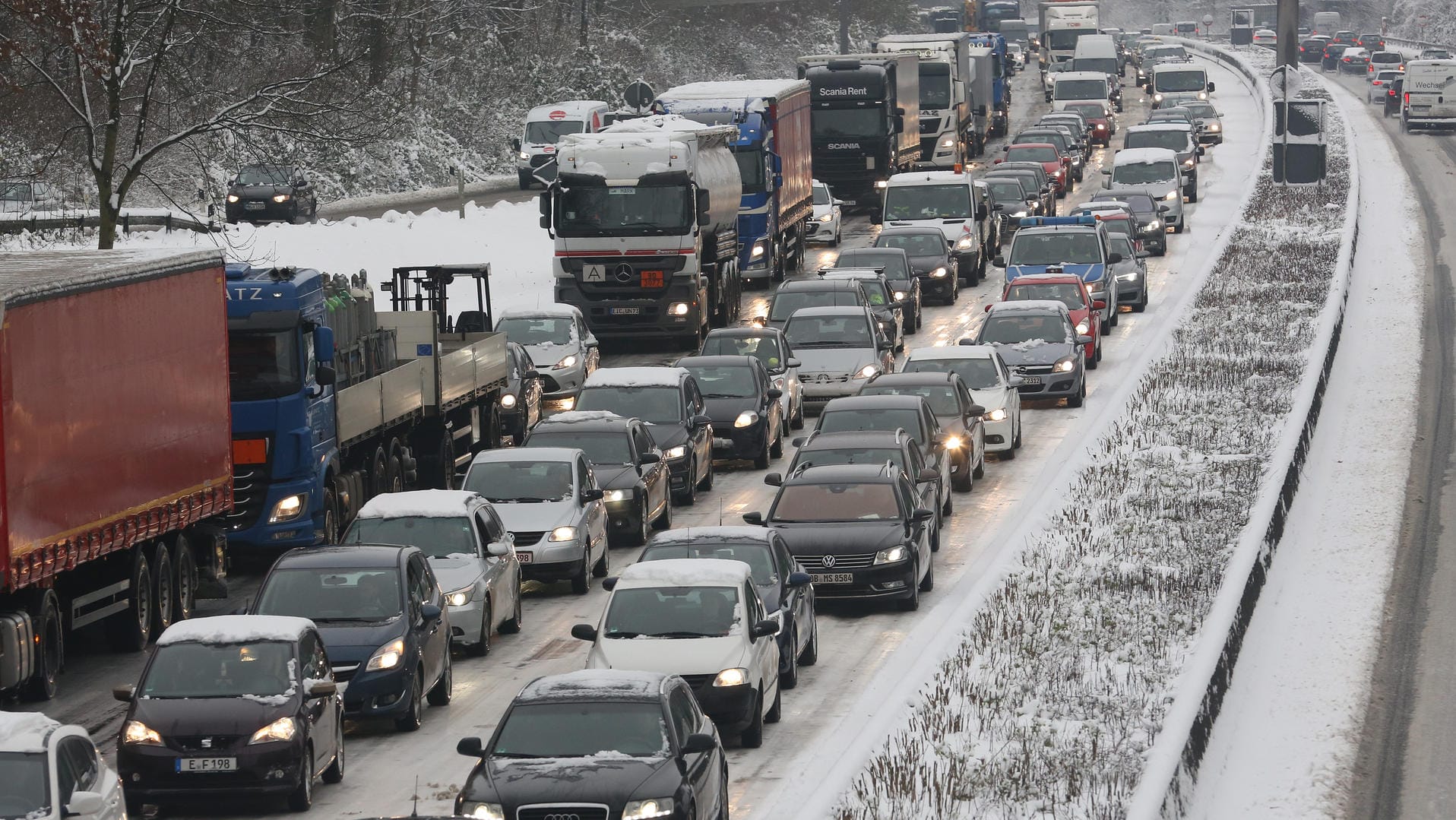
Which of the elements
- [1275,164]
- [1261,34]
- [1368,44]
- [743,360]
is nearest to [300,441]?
[743,360]

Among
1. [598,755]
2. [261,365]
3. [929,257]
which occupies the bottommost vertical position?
[929,257]

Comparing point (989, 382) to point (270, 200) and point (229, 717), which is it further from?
point (270, 200)

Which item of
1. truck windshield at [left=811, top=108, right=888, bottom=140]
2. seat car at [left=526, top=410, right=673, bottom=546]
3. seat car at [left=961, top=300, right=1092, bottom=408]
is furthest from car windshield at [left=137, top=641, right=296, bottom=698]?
truck windshield at [left=811, top=108, right=888, bottom=140]

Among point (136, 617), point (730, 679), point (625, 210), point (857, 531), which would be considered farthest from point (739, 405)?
point (730, 679)

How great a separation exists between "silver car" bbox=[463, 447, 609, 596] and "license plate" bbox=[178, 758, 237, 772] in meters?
8.12

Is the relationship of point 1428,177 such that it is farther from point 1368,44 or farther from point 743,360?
point 1368,44

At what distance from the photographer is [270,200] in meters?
59.8

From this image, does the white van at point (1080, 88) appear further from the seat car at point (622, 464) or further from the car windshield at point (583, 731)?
the car windshield at point (583, 731)

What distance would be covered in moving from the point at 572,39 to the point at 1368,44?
71.0 metres

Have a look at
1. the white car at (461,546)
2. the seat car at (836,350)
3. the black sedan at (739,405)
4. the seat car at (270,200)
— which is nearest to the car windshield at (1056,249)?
the seat car at (836,350)

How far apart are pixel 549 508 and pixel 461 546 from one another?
2.60 m

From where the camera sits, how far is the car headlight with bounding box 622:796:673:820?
13266mm

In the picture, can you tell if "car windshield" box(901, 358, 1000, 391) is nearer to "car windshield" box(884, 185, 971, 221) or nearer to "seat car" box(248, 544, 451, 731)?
"seat car" box(248, 544, 451, 731)

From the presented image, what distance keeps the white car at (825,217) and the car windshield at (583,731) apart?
4133cm
